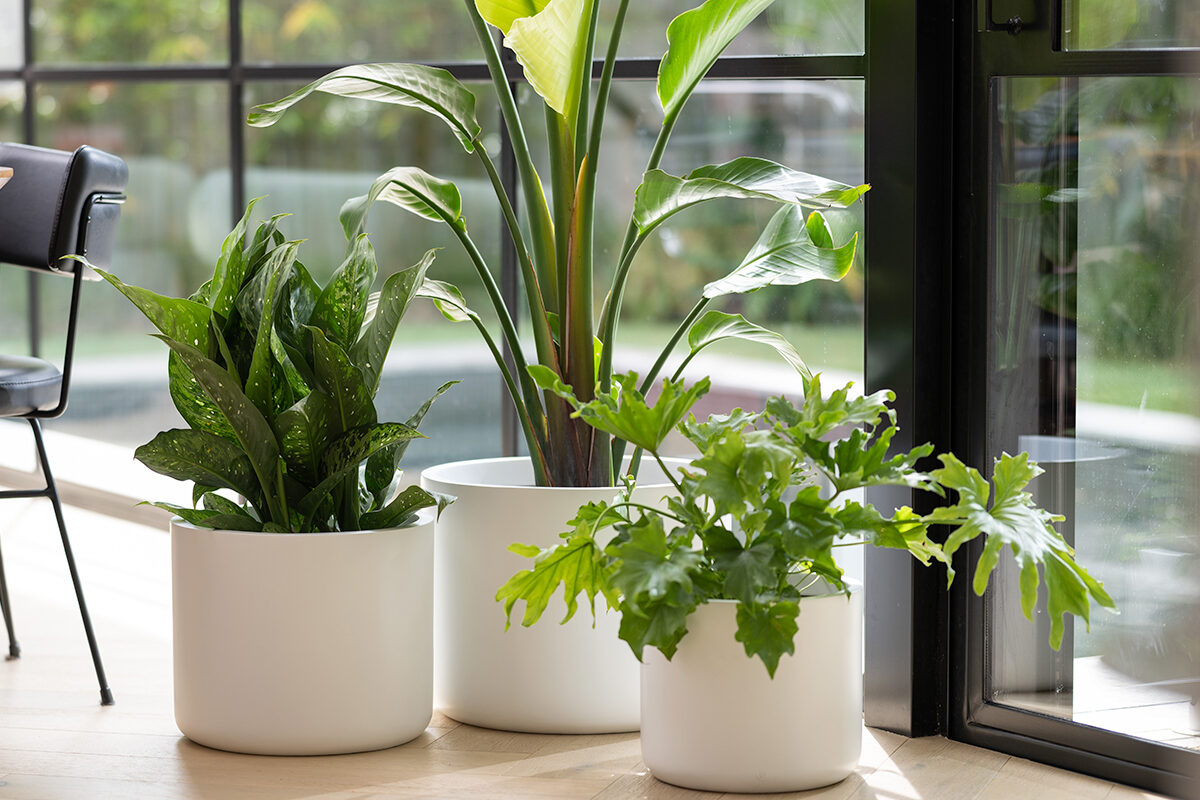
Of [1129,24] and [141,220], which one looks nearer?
[1129,24]

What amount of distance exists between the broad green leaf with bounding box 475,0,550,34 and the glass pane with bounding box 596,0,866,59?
48cm

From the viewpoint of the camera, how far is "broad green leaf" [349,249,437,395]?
1892 millimetres

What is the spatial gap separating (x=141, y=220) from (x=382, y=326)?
1.77m

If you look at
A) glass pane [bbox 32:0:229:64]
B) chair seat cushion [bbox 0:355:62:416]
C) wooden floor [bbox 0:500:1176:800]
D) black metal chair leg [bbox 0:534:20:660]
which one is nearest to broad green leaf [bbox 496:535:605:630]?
wooden floor [bbox 0:500:1176:800]

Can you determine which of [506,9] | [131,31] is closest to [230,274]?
[506,9]

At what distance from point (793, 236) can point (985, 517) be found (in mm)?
536

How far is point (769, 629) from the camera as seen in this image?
5.48 ft

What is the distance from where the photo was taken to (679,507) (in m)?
1.78

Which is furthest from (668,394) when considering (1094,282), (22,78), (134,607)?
(22,78)

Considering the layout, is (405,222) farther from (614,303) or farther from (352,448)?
(352,448)

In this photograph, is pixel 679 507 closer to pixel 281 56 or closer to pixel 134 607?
pixel 134 607

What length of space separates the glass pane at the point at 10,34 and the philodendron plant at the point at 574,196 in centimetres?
220

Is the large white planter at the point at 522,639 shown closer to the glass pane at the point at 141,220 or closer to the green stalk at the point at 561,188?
the green stalk at the point at 561,188

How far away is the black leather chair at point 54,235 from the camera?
6.88 ft
